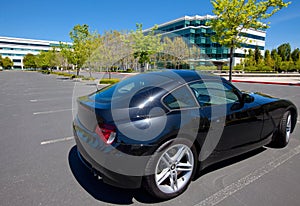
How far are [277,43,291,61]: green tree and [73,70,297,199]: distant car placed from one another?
210 feet

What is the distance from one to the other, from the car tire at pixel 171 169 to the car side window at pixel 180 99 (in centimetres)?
43

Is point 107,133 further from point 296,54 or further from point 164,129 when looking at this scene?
point 296,54

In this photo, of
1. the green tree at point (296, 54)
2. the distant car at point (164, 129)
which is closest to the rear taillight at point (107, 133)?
the distant car at point (164, 129)

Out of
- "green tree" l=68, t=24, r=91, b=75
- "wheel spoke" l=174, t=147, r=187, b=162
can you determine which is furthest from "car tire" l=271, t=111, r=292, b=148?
"green tree" l=68, t=24, r=91, b=75

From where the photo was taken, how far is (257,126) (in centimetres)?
294

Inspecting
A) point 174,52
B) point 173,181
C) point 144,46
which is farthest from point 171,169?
point 174,52

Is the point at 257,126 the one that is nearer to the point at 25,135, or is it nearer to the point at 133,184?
the point at 133,184

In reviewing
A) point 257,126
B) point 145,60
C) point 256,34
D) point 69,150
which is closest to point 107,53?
point 145,60

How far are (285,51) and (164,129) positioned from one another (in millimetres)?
66973

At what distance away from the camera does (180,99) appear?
2.39 m

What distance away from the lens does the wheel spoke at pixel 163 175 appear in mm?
2174

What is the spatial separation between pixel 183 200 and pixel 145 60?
472 inches

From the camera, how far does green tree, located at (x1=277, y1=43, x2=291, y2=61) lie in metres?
53.8

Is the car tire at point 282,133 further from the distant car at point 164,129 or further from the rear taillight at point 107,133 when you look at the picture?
the rear taillight at point 107,133
